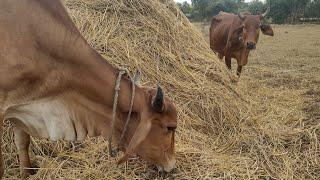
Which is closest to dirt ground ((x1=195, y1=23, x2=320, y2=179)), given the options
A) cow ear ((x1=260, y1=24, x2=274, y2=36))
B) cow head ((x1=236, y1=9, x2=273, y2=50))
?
cow head ((x1=236, y1=9, x2=273, y2=50))

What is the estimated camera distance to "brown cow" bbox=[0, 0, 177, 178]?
2.88 m

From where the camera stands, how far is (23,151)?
3787 millimetres

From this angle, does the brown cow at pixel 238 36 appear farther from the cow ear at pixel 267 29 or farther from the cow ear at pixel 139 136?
the cow ear at pixel 139 136

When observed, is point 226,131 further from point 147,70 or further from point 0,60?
point 0,60

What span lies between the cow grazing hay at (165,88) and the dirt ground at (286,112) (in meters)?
0.33

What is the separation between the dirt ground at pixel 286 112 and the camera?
4250mm

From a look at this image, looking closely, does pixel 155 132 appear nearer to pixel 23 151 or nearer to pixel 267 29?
pixel 23 151

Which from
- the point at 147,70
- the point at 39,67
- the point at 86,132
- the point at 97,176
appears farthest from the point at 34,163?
the point at 147,70

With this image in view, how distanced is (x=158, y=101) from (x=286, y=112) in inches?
131

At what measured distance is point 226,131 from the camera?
4.96 m

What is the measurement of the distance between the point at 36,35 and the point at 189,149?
186 centimetres

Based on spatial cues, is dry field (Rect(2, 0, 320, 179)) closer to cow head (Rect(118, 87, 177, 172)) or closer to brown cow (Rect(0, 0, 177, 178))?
cow head (Rect(118, 87, 177, 172))

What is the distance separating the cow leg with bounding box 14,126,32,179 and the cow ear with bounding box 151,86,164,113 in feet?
4.43

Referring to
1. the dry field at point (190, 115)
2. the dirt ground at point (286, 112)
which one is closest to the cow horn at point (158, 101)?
the dry field at point (190, 115)
